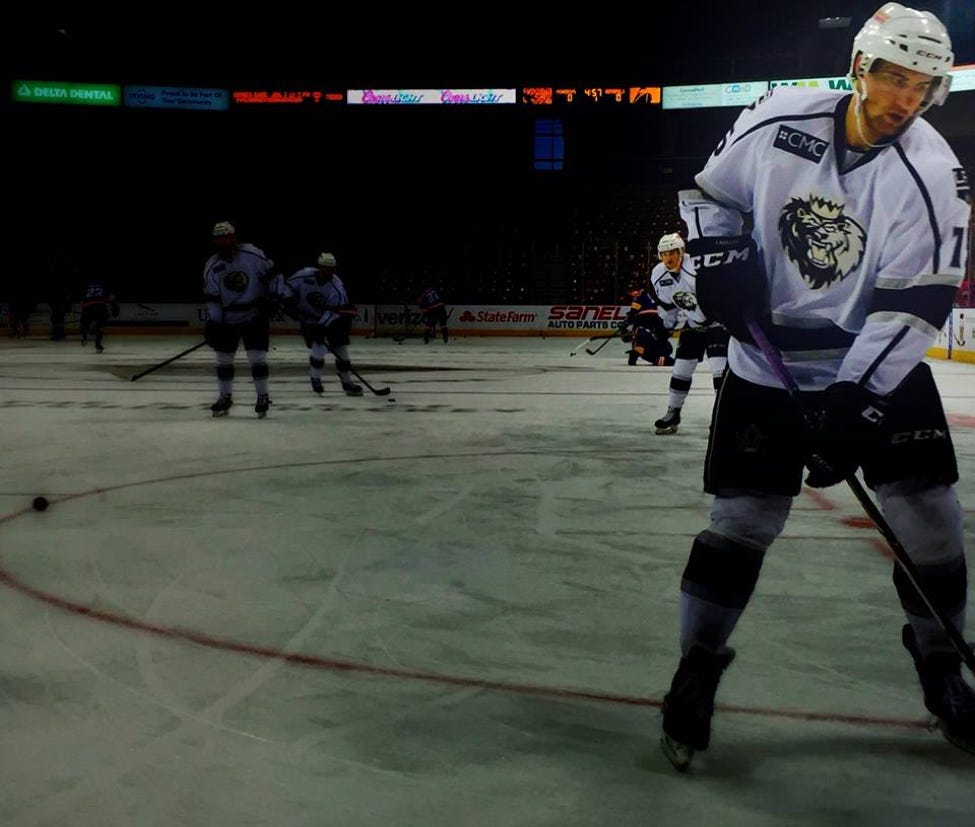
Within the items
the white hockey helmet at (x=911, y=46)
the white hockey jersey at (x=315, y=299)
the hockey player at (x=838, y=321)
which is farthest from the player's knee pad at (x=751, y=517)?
the white hockey jersey at (x=315, y=299)

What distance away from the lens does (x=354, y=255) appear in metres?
30.4

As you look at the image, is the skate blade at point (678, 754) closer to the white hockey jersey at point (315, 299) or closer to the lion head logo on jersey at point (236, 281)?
the lion head logo on jersey at point (236, 281)

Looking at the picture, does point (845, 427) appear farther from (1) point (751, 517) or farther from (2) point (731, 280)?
(2) point (731, 280)

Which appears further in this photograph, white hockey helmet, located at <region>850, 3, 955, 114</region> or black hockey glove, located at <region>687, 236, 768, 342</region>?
black hockey glove, located at <region>687, 236, 768, 342</region>

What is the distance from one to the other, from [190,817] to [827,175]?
171 centimetres

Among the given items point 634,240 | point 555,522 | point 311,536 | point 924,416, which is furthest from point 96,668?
point 634,240

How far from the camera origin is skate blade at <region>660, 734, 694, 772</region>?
2148 mm

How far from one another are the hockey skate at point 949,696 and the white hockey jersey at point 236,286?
7525mm

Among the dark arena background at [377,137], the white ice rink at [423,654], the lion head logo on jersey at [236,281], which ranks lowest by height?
the white ice rink at [423,654]

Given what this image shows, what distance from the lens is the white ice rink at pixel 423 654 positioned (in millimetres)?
2020

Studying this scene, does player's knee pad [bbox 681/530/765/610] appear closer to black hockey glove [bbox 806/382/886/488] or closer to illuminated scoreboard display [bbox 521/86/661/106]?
black hockey glove [bbox 806/382/886/488]

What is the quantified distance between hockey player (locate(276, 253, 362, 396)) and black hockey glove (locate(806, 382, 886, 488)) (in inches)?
350

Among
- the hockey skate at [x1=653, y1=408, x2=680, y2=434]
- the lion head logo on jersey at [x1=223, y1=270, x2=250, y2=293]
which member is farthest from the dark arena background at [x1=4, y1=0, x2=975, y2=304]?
the hockey skate at [x1=653, y1=408, x2=680, y2=434]

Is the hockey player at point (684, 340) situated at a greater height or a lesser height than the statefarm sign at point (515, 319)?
greater
